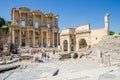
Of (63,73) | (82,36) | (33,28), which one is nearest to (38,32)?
(33,28)

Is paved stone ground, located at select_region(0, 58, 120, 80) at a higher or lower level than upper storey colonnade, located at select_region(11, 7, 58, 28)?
lower

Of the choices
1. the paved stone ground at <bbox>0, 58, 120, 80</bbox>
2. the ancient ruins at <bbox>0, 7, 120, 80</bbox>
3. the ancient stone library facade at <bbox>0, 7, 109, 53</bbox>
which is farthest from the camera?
the ancient stone library facade at <bbox>0, 7, 109, 53</bbox>

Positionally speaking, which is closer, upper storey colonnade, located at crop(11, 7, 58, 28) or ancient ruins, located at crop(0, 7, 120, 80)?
ancient ruins, located at crop(0, 7, 120, 80)

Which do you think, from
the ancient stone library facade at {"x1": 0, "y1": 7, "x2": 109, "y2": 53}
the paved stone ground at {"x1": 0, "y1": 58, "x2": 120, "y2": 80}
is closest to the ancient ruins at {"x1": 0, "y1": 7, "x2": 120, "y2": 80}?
the ancient stone library facade at {"x1": 0, "y1": 7, "x2": 109, "y2": 53}

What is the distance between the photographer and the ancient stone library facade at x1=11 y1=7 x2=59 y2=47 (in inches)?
1688

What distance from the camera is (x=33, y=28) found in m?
43.9

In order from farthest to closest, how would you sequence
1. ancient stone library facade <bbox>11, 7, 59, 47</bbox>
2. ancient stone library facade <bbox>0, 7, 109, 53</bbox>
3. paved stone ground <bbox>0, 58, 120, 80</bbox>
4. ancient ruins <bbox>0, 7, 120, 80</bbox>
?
ancient stone library facade <bbox>11, 7, 59, 47</bbox>
ancient stone library facade <bbox>0, 7, 109, 53</bbox>
ancient ruins <bbox>0, 7, 120, 80</bbox>
paved stone ground <bbox>0, 58, 120, 80</bbox>

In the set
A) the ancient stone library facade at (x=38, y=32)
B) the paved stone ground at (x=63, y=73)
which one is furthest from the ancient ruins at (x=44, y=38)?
the paved stone ground at (x=63, y=73)

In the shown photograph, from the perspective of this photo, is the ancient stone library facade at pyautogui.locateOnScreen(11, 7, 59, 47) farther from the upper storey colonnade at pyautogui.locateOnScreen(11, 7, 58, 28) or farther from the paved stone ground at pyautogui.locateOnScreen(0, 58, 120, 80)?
the paved stone ground at pyautogui.locateOnScreen(0, 58, 120, 80)

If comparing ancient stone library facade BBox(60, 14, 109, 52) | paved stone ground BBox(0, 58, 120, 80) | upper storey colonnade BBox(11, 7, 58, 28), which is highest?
upper storey colonnade BBox(11, 7, 58, 28)

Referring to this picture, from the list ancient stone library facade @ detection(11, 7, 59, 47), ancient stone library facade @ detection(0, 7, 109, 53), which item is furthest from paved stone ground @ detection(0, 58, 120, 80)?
ancient stone library facade @ detection(11, 7, 59, 47)

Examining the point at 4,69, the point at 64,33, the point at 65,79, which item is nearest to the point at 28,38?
the point at 64,33

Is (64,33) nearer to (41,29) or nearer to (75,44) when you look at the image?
(75,44)

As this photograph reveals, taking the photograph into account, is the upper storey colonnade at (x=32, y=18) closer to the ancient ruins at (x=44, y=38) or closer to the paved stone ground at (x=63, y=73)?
the ancient ruins at (x=44, y=38)
